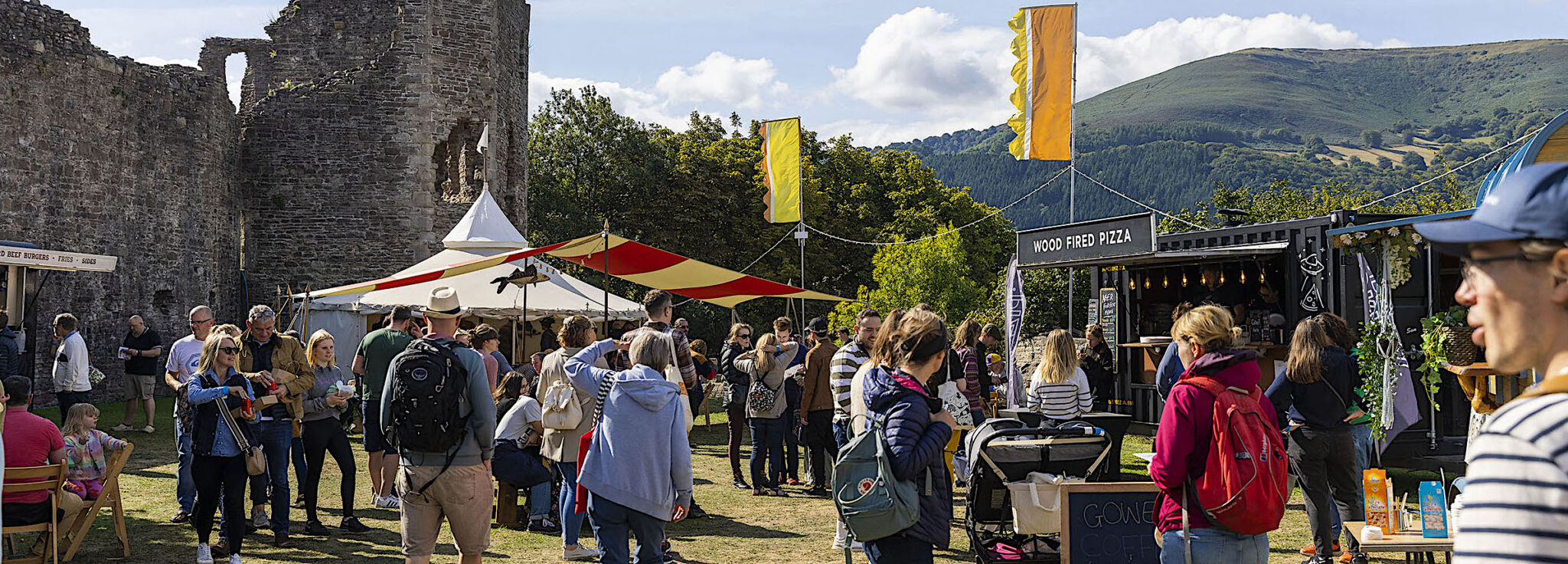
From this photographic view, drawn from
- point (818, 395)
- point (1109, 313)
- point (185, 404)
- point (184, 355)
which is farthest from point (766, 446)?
point (1109, 313)

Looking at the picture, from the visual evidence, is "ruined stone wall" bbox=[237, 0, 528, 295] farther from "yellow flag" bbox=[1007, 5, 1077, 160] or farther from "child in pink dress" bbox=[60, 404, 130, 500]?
"child in pink dress" bbox=[60, 404, 130, 500]

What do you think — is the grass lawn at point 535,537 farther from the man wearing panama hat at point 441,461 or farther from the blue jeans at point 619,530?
the blue jeans at point 619,530

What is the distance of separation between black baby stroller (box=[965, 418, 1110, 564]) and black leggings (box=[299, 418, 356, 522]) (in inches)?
178

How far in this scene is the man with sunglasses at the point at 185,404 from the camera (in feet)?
23.9

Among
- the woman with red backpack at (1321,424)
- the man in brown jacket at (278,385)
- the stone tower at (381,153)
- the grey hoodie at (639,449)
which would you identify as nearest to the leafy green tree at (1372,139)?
the stone tower at (381,153)

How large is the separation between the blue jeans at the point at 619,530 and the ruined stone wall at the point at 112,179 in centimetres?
1574

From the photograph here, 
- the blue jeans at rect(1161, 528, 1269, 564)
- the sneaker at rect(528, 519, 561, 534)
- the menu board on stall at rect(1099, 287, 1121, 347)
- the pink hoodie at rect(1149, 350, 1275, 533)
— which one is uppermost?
the menu board on stall at rect(1099, 287, 1121, 347)

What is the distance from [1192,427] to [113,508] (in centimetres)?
658

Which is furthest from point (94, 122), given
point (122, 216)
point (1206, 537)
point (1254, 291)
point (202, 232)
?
point (1206, 537)

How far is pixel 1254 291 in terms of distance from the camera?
578 inches

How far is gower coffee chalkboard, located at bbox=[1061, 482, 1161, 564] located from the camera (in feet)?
19.4

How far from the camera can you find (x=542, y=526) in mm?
8789

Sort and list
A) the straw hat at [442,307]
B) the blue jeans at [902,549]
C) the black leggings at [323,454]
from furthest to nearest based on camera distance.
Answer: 1. the black leggings at [323,454]
2. the straw hat at [442,307]
3. the blue jeans at [902,549]

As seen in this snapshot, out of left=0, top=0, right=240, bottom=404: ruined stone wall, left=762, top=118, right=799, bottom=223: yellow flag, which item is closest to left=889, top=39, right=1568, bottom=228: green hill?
left=762, top=118, right=799, bottom=223: yellow flag
